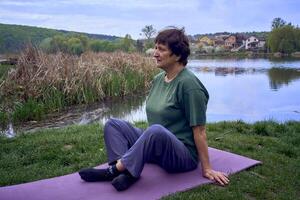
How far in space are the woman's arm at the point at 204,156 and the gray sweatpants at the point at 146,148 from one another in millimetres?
144

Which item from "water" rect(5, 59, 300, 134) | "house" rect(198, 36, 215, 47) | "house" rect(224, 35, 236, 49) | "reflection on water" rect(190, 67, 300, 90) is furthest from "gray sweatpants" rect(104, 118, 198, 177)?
"house" rect(224, 35, 236, 49)

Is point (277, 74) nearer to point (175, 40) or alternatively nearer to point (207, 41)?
point (175, 40)

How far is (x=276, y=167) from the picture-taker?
397 cm

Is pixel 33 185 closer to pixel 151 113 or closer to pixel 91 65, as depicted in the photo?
pixel 151 113

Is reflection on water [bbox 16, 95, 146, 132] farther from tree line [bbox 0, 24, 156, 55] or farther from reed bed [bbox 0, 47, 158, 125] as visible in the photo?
tree line [bbox 0, 24, 156, 55]

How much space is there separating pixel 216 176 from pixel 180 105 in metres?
0.66

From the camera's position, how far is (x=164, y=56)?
3.43 meters

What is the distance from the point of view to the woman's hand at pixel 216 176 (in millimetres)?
3401

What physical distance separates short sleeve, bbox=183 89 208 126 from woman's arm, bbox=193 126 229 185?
63mm

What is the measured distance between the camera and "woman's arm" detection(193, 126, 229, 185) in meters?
3.30

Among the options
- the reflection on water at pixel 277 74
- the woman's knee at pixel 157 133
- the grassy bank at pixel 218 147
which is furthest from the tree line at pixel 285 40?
the woman's knee at pixel 157 133

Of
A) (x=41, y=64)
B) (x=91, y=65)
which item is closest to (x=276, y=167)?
(x=41, y=64)

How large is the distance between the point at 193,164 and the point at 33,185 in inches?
54.0

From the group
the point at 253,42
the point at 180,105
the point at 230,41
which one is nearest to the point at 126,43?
the point at 180,105
